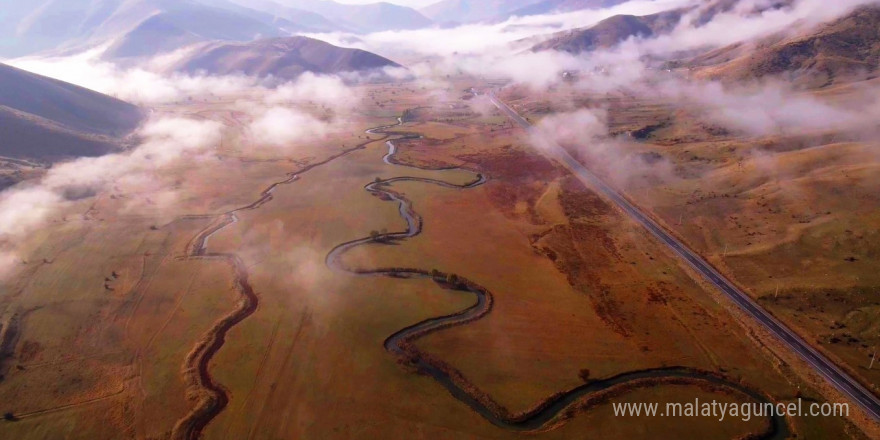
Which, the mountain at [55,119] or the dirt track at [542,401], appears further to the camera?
the mountain at [55,119]

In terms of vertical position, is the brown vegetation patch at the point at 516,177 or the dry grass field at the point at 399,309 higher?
the brown vegetation patch at the point at 516,177

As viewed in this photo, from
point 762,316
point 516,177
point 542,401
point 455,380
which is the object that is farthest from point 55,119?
point 762,316

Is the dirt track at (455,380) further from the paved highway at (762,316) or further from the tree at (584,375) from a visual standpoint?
the paved highway at (762,316)

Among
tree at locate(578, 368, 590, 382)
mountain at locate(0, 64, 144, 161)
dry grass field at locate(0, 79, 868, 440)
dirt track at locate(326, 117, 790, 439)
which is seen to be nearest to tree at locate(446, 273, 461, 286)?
dry grass field at locate(0, 79, 868, 440)

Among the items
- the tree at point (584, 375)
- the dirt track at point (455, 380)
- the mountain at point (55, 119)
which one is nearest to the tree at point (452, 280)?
the dirt track at point (455, 380)

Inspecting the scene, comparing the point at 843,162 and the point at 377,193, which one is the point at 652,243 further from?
the point at 377,193
